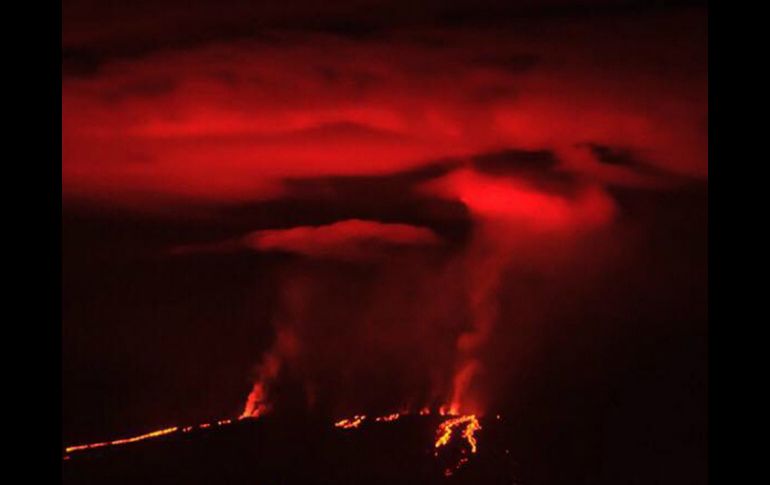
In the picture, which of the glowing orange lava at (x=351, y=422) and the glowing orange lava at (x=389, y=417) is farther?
the glowing orange lava at (x=351, y=422)

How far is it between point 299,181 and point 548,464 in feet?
12.9

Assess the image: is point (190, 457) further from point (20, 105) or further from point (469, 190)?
point (20, 105)

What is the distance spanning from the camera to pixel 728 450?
4.46 metres

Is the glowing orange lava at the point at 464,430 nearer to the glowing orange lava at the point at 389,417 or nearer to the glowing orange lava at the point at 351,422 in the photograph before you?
the glowing orange lava at the point at 389,417

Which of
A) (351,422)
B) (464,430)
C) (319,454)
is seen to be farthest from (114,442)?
(464,430)

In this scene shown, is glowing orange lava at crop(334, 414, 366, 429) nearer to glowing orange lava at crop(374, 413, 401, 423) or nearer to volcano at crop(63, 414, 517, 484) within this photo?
volcano at crop(63, 414, 517, 484)

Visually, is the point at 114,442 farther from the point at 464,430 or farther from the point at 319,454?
the point at 464,430

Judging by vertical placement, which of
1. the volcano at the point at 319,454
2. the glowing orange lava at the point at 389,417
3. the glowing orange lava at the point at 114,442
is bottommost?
the volcano at the point at 319,454

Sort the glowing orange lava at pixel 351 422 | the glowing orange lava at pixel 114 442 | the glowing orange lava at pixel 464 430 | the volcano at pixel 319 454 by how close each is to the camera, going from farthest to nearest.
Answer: the glowing orange lava at pixel 351 422 → the volcano at pixel 319 454 → the glowing orange lava at pixel 464 430 → the glowing orange lava at pixel 114 442

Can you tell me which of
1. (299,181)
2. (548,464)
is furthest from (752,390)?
(548,464)

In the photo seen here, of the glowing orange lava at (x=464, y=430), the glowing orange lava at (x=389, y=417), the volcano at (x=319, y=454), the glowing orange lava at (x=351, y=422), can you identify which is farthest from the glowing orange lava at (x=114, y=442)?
the glowing orange lava at (x=464, y=430)

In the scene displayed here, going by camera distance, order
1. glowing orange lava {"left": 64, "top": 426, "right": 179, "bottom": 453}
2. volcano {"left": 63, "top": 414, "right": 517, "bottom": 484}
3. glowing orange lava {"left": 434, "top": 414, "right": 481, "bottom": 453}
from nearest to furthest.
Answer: glowing orange lava {"left": 64, "top": 426, "right": 179, "bottom": 453}, glowing orange lava {"left": 434, "top": 414, "right": 481, "bottom": 453}, volcano {"left": 63, "top": 414, "right": 517, "bottom": 484}

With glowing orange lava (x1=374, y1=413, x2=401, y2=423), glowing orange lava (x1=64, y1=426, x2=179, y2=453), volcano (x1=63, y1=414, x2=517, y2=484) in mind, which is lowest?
volcano (x1=63, y1=414, x2=517, y2=484)

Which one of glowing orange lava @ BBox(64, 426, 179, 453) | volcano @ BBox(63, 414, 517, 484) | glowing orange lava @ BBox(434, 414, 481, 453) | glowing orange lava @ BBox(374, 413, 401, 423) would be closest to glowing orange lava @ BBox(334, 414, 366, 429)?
volcano @ BBox(63, 414, 517, 484)
